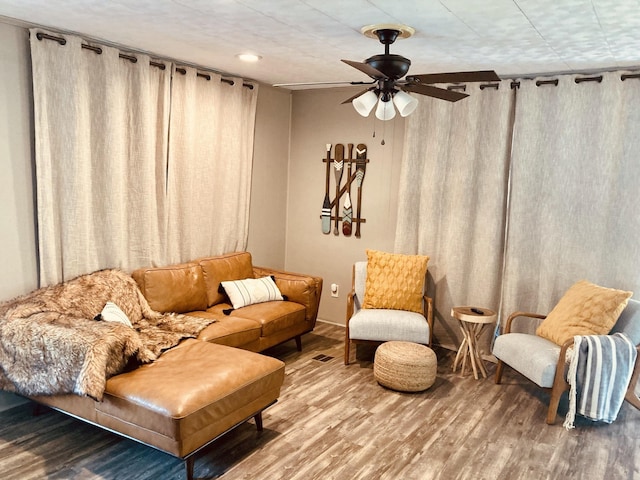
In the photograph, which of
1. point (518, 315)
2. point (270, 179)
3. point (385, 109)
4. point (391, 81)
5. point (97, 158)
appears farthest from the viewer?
point (270, 179)

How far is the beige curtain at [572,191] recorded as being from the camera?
3887 mm

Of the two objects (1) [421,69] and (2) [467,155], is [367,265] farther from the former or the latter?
(1) [421,69]

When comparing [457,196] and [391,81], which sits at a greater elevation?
[391,81]

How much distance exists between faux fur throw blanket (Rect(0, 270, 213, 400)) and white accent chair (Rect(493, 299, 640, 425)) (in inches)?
→ 90.9

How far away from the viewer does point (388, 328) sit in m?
4.14

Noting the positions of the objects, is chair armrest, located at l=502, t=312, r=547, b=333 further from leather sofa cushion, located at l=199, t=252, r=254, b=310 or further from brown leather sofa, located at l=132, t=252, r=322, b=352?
leather sofa cushion, located at l=199, t=252, r=254, b=310

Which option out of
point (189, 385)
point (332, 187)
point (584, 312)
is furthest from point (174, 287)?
point (584, 312)

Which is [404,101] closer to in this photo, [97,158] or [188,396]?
[188,396]

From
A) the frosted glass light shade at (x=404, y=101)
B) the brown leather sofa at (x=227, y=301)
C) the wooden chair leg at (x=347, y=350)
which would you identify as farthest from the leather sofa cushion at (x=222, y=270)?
the frosted glass light shade at (x=404, y=101)

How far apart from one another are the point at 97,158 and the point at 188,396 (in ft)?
6.53

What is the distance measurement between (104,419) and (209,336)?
3.25ft

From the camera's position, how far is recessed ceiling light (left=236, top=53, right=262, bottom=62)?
12.4 feet

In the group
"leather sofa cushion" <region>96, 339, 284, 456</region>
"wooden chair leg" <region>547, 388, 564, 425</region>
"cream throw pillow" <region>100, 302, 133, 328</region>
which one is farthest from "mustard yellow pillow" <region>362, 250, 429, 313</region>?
"cream throw pillow" <region>100, 302, 133, 328</region>

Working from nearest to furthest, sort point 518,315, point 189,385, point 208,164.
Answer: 1. point 189,385
2. point 518,315
3. point 208,164
